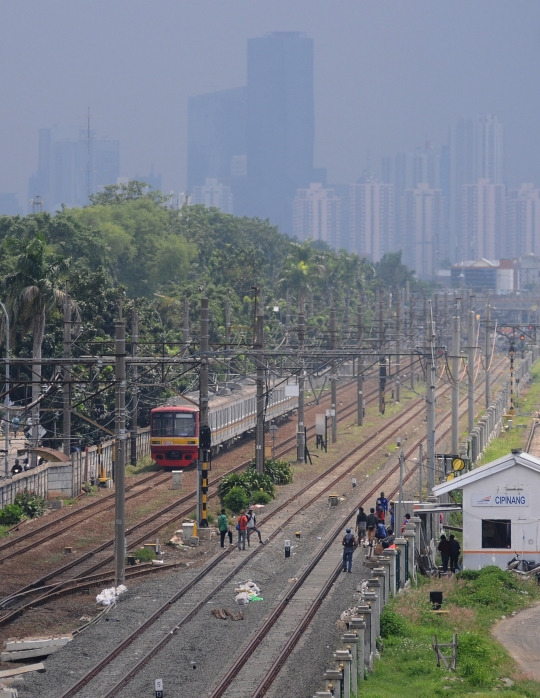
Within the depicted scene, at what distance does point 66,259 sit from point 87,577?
69.4ft

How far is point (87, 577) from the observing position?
105 feet

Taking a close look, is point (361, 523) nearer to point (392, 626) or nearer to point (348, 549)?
point (348, 549)

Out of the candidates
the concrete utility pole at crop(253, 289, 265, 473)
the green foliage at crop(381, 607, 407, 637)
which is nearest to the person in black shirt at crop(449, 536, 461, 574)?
the green foliage at crop(381, 607, 407, 637)

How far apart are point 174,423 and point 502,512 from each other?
815 inches

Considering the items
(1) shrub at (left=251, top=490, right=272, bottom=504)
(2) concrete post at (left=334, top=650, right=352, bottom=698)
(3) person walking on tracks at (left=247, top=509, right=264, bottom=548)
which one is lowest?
(1) shrub at (left=251, top=490, right=272, bottom=504)

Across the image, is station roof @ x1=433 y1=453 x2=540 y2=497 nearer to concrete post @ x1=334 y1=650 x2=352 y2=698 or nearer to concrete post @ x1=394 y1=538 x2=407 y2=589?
concrete post @ x1=394 y1=538 x2=407 y2=589

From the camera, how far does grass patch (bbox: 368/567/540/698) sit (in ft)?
73.4

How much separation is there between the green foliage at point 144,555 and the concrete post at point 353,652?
12.7 m

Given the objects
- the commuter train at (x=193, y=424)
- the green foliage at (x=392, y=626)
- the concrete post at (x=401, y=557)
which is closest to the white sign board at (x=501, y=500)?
the concrete post at (x=401, y=557)

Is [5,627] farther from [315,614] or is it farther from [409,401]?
[409,401]

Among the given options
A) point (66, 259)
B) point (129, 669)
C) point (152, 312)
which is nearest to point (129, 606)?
point (129, 669)

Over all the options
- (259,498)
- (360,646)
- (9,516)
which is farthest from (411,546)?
(9,516)

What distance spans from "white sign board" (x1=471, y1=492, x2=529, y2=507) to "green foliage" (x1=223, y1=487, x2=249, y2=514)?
1214 cm

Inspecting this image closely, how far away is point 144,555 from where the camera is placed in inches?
1369
